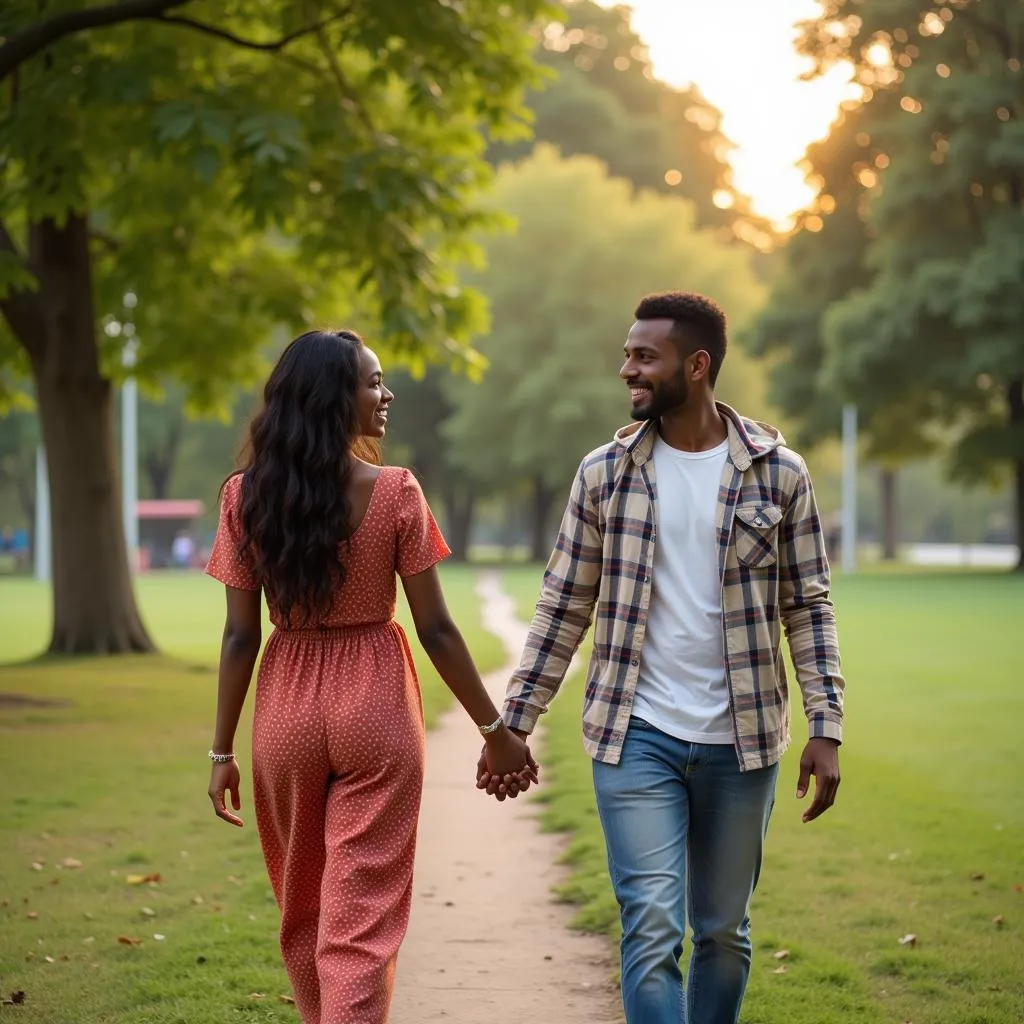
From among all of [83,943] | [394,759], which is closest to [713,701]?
[394,759]

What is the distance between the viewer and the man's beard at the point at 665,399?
4078 millimetres

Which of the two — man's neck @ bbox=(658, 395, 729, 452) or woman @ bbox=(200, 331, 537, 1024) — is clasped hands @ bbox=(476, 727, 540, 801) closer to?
woman @ bbox=(200, 331, 537, 1024)

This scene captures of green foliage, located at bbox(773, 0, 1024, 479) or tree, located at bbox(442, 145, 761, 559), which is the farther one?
tree, located at bbox(442, 145, 761, 559)

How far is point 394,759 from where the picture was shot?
3.93m

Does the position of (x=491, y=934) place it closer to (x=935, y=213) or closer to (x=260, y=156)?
(x=260, y=156)

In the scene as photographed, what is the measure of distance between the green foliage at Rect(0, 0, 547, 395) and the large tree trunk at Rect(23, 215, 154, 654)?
35 centimetres

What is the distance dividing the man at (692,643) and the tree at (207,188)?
723 cm

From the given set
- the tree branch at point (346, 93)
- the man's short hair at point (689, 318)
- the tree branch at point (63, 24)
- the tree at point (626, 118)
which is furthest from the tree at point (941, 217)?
the man's short hair at point (689, 318)

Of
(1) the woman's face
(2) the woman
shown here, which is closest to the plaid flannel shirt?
(2) the woman

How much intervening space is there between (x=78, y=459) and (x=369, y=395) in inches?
562

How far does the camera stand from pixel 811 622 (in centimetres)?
415

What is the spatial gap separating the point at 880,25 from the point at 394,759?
4051cm

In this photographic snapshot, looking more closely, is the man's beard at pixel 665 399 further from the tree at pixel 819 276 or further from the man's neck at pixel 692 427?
the tree at pixel 819 276

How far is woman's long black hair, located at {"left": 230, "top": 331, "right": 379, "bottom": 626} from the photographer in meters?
3.90
